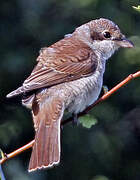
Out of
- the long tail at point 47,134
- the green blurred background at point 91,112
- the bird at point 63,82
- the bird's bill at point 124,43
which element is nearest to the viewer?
the long tail at point 47,134

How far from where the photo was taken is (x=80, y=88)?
4387mm

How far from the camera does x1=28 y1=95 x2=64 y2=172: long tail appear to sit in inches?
148

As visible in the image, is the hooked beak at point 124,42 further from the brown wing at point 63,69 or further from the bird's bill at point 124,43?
the brown wing at point 63,69

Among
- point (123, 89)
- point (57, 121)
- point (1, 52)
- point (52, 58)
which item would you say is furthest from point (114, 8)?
point (57, 121)

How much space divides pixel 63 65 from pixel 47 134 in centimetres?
65

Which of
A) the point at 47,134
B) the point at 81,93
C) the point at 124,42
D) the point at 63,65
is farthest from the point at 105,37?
the point at 47,134

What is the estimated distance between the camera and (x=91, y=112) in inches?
224

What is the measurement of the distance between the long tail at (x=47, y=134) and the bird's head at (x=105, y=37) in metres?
0.69

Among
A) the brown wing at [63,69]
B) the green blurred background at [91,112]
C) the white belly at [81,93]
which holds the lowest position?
the green blurred background at [91,112]

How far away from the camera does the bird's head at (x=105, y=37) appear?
15.3 ft

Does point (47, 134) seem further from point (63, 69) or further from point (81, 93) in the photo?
point (63, 69)

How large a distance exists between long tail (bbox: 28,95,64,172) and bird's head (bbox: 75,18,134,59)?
692 mm

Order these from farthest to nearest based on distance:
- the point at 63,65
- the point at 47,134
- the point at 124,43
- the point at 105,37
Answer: the point at 105,37, the point at 124,43, the point at 63,65, the point at 47,134

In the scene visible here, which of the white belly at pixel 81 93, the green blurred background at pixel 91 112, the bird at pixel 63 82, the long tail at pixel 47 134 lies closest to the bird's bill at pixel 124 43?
the bird at pixel 63 82
